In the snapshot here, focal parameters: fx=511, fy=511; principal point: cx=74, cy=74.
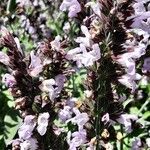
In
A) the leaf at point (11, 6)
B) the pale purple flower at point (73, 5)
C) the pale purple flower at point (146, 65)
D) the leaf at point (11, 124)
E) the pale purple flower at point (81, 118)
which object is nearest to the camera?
the pale purple flower at point (81, 118)

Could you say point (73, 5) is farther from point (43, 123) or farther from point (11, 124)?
point (11, 124)

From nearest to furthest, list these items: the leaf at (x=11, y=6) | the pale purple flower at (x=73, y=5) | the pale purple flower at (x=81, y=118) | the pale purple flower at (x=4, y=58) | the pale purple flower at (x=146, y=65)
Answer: the pale purple flower at (x=4, y=58)
the pale purple flower at (x=81, y=118)
the pale purple flower at (x=73, y=5)
the pale purple flower at (x=146, y=65)
the leaf at (x=11, y=6)

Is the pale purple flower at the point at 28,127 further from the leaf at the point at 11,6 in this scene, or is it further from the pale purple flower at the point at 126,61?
the leaf at the point at 11,6

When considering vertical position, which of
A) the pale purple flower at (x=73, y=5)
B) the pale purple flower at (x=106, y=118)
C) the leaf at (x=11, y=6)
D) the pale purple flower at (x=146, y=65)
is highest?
the leaf at (x=11, y=6)

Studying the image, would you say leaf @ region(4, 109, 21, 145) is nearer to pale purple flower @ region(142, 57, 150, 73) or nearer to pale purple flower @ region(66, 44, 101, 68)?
pale purple flower @ region(142, 57, 150, 73)

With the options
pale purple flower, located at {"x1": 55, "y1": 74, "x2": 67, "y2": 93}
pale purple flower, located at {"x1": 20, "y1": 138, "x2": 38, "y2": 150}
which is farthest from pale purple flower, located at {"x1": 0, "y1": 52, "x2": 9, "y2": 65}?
pale purple flower, located at {"x1": 20, "y1": 138, "x2": 38, "y2": 150}

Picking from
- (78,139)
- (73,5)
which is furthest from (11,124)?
(78,139)

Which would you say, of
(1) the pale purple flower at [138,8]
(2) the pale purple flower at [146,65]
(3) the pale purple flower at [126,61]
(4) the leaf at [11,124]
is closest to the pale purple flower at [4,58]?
(3) the pale purple flower at [126,61]
